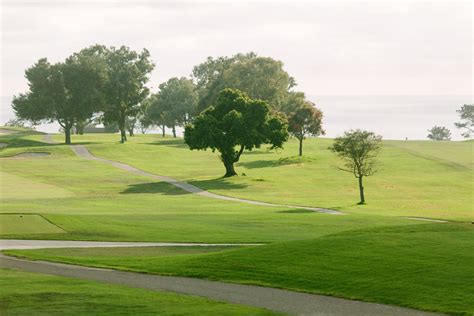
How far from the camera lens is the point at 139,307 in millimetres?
23656

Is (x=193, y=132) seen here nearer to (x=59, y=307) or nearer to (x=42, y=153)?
(x=42, y=153)

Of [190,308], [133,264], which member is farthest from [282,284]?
[133,264]

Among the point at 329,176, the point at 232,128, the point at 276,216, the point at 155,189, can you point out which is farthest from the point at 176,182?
the point at 276,216

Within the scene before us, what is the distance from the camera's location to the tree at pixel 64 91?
152125mm

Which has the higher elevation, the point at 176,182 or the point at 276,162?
the point at 276,162

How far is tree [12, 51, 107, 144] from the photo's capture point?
15212 centimetres

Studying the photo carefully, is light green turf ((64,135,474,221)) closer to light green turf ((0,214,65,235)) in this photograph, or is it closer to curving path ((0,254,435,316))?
light green turf ((0,214,65,235))

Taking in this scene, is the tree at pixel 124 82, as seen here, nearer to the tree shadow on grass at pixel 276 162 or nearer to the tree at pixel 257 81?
the tree at pixel 257 81

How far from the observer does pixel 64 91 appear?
5994 inches

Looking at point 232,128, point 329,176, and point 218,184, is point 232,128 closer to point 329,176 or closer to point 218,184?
point 218,184

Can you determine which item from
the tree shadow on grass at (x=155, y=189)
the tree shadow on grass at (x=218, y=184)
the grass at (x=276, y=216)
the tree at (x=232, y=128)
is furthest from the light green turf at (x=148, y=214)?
the tree at (x=232, y=128)

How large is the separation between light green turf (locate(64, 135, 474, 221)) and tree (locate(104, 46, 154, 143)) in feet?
41.9

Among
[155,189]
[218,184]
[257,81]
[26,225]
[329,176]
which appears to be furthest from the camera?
[257,81]

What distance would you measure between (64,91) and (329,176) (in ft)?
217
